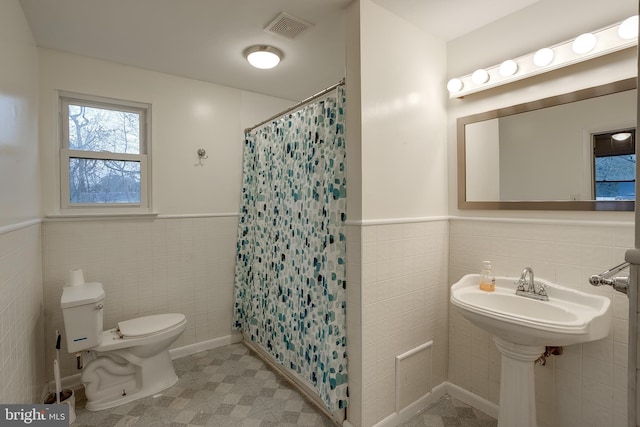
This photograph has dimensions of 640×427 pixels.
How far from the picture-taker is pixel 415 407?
6.25ft

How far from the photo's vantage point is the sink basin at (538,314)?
4.13 ft

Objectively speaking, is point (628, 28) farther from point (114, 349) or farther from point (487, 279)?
point (114, 349)

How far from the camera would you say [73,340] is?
1.87 metres

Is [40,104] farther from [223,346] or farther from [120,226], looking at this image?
[223,346]

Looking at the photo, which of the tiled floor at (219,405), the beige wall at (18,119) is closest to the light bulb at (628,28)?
the tiled floor at (219,405)

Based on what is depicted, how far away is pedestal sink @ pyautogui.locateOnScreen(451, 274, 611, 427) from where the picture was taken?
127 cm

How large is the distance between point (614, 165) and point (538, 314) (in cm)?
81

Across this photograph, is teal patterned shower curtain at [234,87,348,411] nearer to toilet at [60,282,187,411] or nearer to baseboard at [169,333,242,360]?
baseboard at [169,333,242,360]

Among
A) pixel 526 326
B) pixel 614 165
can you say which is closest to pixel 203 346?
pixel 526 326

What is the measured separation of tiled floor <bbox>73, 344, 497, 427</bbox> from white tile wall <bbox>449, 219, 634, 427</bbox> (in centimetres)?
30

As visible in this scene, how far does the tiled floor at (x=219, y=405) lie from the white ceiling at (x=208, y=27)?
2407 millimetres

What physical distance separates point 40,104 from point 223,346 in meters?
2.34

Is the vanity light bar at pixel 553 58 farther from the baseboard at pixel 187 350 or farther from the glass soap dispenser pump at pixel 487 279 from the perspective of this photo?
the baseboard at pixel 187 350

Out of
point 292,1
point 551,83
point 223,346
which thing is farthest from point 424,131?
point 223,346
